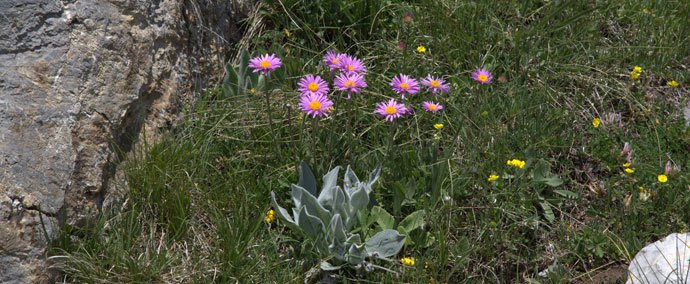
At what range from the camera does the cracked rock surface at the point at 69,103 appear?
2.78 metres

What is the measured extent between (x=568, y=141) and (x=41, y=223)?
2.22 metres

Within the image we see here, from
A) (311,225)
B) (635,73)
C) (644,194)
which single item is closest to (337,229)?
(311,225)

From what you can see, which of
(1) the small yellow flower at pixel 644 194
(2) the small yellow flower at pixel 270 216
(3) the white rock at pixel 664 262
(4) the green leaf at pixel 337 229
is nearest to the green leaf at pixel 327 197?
(4) the green leaf at pixel 337 229

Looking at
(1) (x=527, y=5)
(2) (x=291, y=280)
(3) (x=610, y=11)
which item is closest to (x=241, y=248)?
(2) (x=291, y=280)

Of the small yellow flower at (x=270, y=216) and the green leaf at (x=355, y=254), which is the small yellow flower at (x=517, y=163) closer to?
the green leaf at (x=355, y=254)

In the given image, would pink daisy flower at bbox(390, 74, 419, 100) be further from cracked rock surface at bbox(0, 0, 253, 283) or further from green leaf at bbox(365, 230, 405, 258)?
cracked rock surface at bbox(0, 0, 253, 283)

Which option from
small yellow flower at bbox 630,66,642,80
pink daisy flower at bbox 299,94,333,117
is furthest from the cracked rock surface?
small yellow flower at bbox 630,66,642,80

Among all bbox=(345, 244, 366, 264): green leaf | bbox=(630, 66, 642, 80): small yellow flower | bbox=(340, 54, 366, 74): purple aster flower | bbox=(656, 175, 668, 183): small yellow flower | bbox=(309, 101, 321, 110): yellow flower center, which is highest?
bbox=(630, 66, 642, 80): small yellow flower

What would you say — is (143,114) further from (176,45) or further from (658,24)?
(658,24)

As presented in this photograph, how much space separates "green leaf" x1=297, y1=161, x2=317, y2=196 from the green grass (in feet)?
0.32

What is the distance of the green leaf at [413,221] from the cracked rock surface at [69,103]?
3.57 feet

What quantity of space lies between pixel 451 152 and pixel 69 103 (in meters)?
1.49

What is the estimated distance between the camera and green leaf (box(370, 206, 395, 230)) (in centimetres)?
312

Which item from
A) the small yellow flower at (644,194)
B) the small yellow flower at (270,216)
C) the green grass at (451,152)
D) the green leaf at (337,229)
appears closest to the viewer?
the green leaf at (337,229)
